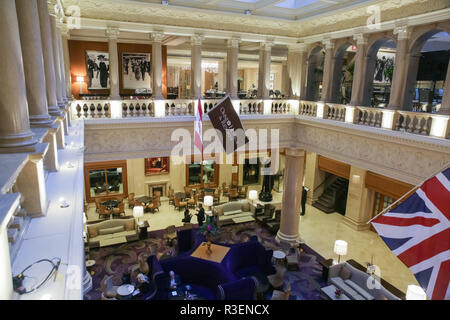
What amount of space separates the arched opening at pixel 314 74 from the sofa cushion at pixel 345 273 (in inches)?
286

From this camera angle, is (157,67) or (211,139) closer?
(157,67)

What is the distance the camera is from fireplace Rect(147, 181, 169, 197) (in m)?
20.9

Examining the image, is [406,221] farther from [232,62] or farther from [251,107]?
[232,62]

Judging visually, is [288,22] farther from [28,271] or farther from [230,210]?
[28,271]

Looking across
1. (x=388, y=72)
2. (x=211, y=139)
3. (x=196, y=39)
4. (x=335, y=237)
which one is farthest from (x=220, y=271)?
(x=388, y=72)

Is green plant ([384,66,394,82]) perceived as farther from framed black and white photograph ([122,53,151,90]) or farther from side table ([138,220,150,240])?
side table ([138,220,150,240])

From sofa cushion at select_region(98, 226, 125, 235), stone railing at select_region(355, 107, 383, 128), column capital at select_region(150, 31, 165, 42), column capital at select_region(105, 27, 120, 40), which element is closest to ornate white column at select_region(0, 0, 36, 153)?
column capital at select_region(105, 27, 120, 40)

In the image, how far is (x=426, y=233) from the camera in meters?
3.98

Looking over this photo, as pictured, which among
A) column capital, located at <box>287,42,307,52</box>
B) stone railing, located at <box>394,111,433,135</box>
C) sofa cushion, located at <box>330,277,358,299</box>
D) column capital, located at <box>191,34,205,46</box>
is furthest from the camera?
column capital, located at <box>287,42,307,52</box>

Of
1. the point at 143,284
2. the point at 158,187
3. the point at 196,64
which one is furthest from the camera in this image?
the point at 158,187

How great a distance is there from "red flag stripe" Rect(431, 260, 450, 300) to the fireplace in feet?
60.4

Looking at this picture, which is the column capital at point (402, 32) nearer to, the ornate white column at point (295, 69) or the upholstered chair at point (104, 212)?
the ornate white column at point (295, 69)

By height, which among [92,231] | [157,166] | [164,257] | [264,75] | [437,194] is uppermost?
[264,75]

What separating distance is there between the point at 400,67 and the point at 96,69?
13.4 m
